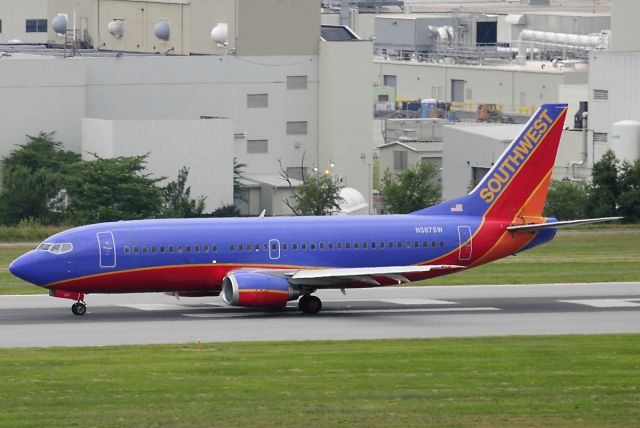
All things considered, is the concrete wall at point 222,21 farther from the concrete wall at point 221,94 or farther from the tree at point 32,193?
the tree at point 32,193

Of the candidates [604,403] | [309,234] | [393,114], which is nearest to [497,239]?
[309,234]

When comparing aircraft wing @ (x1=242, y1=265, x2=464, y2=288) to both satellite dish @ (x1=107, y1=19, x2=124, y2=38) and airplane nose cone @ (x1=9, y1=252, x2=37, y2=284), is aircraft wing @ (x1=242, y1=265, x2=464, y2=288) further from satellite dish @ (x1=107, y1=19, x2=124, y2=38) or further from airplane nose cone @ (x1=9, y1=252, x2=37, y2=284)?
satellite dish @ (x1=107, y1=19, x2=124, y2=38)

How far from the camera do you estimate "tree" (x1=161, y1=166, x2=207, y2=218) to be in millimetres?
86812

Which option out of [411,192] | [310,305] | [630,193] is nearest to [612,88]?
[630,193]

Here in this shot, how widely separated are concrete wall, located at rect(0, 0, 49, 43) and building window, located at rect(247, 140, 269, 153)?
58732mm

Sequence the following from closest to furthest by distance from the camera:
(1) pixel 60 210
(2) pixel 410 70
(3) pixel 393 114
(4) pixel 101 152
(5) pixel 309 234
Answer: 1. (5) pixel 309 234
2. (1) pixel 60 210
3. (4) pixel 101 152
4. (3) pixel 393 114
5. (2) pixel 410 70

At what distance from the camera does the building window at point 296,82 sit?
107m

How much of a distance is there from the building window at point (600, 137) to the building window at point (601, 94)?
8.05 ft

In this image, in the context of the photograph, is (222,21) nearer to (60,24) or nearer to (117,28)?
(117,28)

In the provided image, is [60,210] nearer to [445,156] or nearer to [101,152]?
[101,152]

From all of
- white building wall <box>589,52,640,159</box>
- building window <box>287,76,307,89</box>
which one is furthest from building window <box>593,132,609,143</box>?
building window <box>287,76,307,89</box>

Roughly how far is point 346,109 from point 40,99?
22562 millimetres

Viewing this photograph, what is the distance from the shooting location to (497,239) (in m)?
51.3

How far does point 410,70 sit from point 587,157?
272ft
